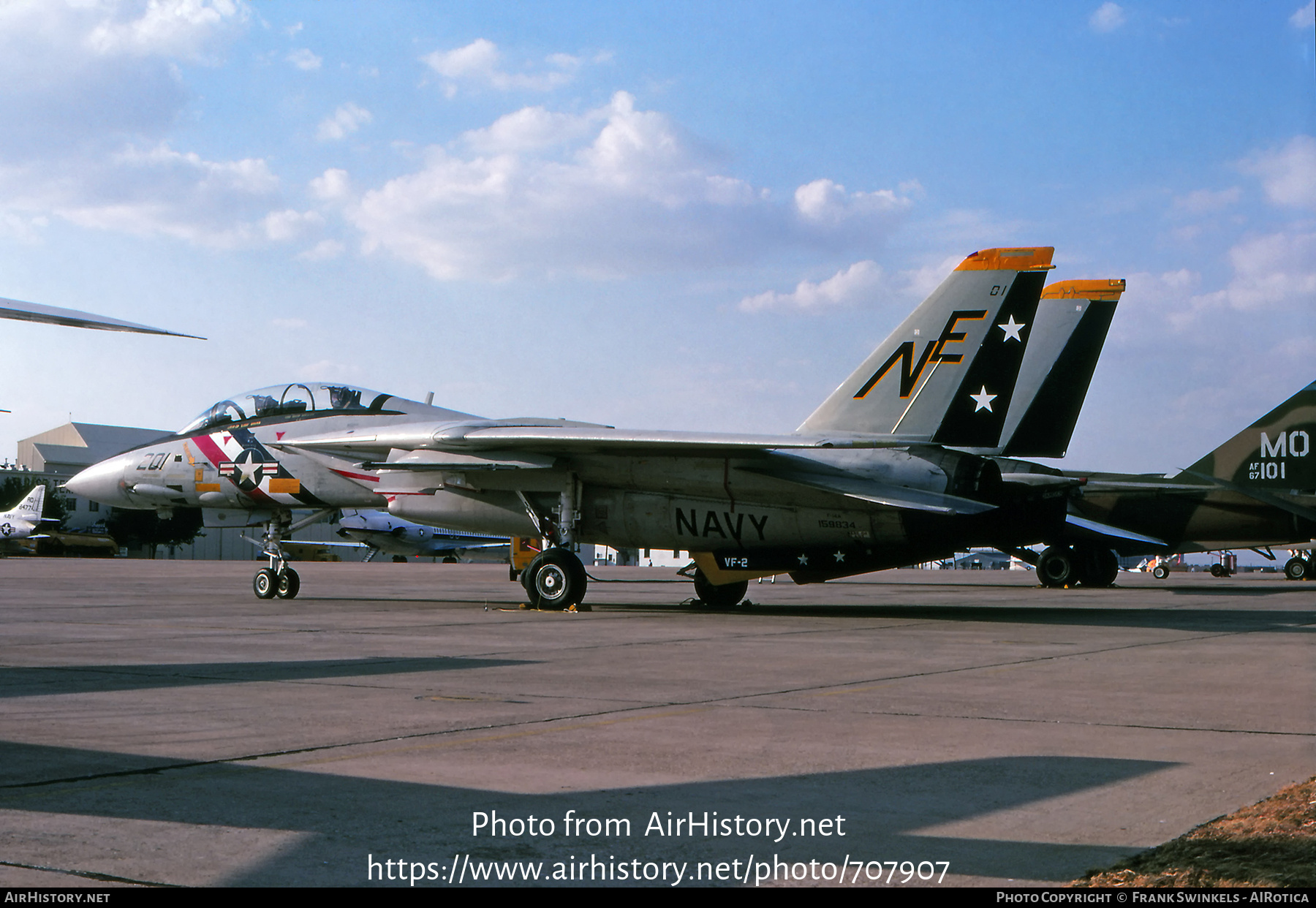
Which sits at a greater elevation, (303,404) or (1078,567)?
(303,404)

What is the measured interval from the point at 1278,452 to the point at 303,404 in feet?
67.8

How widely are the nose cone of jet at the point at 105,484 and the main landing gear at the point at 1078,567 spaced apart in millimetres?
19941

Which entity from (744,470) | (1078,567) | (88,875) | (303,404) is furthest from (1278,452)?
(88,875)

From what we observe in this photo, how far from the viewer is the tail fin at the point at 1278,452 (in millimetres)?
24516

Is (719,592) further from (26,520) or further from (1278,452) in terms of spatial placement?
(26,520)

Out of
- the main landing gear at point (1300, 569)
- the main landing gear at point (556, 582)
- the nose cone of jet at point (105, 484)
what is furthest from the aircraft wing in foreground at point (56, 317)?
the main landing gear at point (1300, 569)

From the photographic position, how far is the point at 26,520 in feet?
176

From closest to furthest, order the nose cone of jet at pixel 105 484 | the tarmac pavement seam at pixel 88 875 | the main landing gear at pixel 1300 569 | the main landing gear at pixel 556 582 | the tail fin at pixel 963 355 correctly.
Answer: the tarmac pavement seam at pixel 88 875
the tail fin at pixel 963 355
the main landing gear at pixel 556 582
the nose cone of jet at pixel 105 484
the main landing gear at pixel 1300 569

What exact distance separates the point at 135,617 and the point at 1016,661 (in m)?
9.80

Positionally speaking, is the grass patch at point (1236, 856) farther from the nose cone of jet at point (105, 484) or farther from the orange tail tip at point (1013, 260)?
the nose cone of jet at point (105, 484)

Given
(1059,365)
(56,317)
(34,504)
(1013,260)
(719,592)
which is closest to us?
(56,317)

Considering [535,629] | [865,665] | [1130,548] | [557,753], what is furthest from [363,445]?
[1130,548]

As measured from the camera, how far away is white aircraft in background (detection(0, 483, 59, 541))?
53.1 metres

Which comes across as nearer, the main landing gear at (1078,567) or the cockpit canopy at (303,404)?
the cockpit canopy at (303,404)
